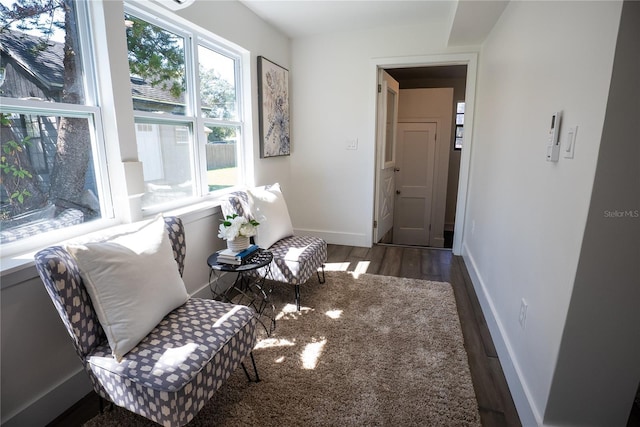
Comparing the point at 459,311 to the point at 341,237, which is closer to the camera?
the point at 459,311

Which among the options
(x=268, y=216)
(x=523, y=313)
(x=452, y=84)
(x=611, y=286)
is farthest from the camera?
(x=452, y=84)

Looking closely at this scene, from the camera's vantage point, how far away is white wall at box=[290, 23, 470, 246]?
3559 millimetres

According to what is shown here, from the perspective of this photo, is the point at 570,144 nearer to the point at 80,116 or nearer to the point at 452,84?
the point at 80,116

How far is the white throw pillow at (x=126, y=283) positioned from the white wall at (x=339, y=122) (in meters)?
2.62

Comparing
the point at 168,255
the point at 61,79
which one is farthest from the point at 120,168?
the point at 168,255

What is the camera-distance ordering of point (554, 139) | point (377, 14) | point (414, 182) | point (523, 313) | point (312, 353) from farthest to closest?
1. point (414, 182)
2. point (377, 14)
3. point (312, 353)
4. point (523, 313)
5. point (554, 139)

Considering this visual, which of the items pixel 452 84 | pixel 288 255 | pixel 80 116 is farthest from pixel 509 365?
pixel 452 84

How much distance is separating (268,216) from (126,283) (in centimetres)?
143

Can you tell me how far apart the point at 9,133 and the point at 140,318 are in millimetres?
985

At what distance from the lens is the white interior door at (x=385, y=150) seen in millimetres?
3811

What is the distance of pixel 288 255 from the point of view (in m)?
2.56

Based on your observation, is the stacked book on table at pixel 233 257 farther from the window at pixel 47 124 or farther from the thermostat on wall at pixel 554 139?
the thermostat on wall at pixel 554 139

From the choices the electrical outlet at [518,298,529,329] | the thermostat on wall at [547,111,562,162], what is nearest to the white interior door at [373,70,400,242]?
the electrical outlet at [518,298,529,329]

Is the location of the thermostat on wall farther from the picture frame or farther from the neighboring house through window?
the picture frame
